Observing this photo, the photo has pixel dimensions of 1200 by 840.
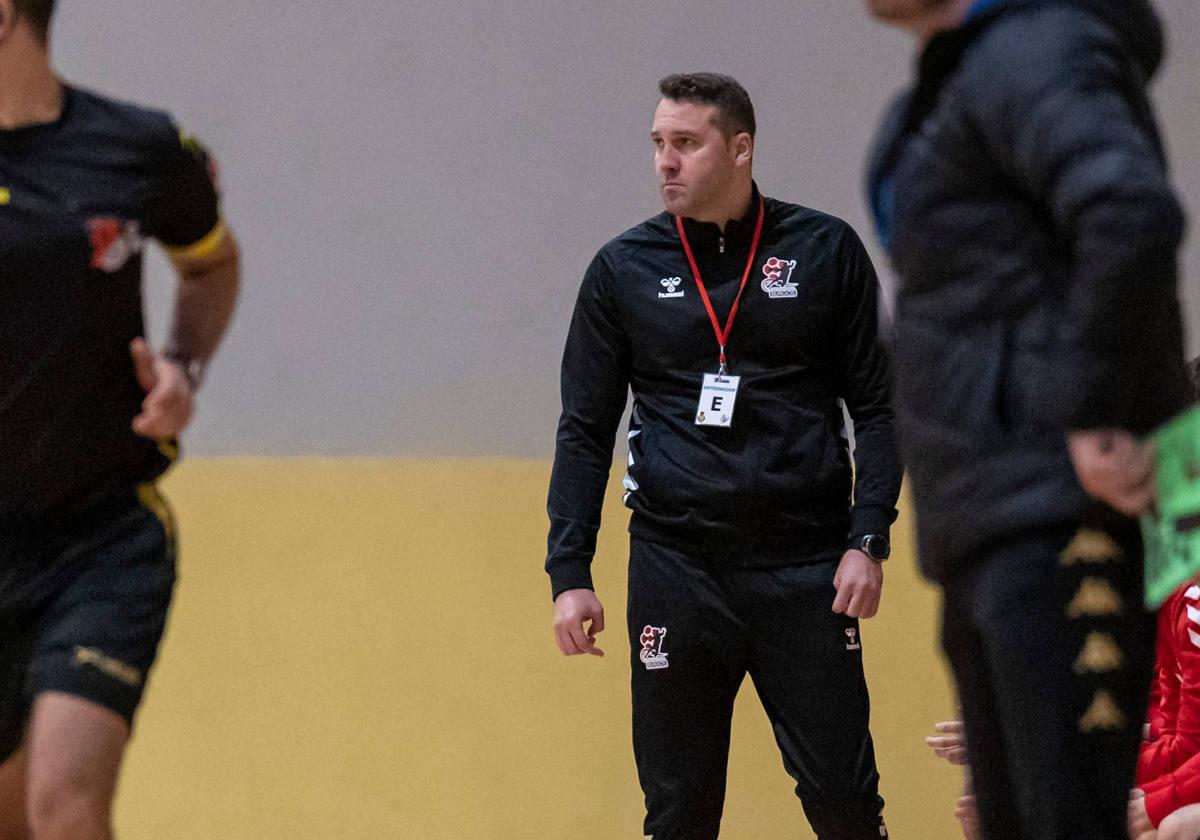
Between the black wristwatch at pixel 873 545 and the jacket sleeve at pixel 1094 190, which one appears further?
the black wristwatch at pixel 873 545

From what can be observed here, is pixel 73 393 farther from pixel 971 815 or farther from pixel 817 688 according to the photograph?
pixel 817 688

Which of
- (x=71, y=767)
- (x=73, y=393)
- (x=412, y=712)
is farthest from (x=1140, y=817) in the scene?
(x=412, y=712)

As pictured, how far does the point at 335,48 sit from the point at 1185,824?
10.9 ft

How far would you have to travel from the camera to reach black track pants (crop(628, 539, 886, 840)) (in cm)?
363

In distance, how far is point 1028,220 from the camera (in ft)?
6.73

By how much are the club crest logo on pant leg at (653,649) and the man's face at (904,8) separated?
1.81 meters

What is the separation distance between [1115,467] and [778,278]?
1872mm

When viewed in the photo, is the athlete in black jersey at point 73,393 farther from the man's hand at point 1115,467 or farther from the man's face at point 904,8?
the man's hand at point 1115,467

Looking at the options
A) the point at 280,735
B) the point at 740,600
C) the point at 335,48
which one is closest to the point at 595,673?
the point at 280,735

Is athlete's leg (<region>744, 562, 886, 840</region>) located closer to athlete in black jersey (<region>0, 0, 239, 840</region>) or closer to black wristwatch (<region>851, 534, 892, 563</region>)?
black wristwatch (<region>851, 534, 892, 563</region>)

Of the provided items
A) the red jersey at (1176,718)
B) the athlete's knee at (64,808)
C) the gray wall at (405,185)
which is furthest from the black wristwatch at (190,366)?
the gray wall at (405,185)

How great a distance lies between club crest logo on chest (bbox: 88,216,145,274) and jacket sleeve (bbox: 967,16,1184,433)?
1369mm

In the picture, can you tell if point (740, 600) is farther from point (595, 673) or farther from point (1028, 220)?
point (1028, 220)

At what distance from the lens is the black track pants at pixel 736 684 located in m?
Result: 3.63
